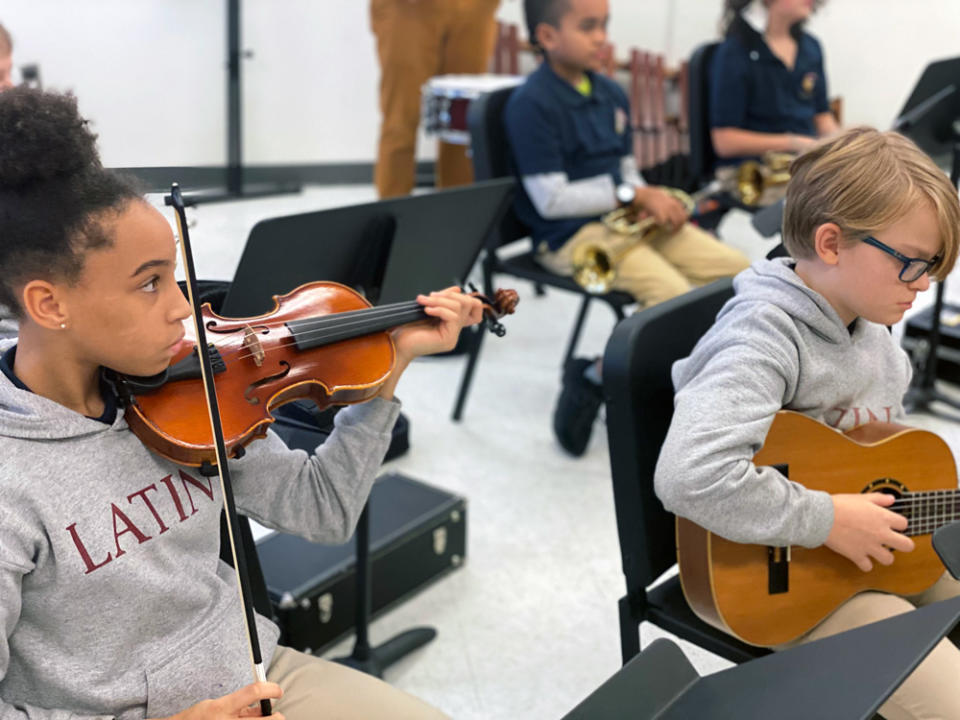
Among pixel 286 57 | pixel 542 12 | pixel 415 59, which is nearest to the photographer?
pixel 542 12

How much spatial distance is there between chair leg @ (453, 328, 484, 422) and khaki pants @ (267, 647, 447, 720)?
158 centimetres

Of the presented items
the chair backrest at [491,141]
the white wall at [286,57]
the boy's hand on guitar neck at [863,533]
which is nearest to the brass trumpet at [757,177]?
the chair backrest at [491,141]

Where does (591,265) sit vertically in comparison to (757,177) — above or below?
below

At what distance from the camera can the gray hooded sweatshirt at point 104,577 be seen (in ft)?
2.84

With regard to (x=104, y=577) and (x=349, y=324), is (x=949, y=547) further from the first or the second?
(x=104, y=577)

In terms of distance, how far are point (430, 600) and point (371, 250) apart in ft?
2.85

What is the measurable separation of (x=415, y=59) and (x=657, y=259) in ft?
6.21

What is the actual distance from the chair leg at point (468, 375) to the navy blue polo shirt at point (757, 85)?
106 cm

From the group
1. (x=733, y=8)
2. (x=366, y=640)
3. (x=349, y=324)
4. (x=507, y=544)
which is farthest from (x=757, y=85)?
(x=349, y=324)

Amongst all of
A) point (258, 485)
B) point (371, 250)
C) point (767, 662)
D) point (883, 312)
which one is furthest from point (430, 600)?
point (767, 662)

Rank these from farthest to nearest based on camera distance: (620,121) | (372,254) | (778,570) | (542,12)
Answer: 1. (620,121)
2. (542,12)
3. (372,254)
4. (778,570)

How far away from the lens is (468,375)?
2736 millimetres

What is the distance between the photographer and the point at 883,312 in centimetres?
120

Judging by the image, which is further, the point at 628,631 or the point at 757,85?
the point at 757,85
